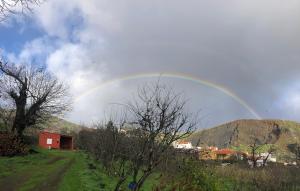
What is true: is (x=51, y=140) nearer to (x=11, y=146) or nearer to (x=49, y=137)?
(x=49, y=137)

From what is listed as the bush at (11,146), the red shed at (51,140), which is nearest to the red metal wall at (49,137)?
the red shed at (51,140)

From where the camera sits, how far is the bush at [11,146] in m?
45.4

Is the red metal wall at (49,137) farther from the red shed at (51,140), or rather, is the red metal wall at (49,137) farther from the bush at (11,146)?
the bush at (11,146)

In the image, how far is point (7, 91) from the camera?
59.0 m

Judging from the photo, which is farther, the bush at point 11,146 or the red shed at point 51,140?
the red shed at point 51,140

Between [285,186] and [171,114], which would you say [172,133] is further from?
[285,186]

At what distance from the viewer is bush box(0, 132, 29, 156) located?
4545 centimetres

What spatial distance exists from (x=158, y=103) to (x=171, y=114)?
1208mm

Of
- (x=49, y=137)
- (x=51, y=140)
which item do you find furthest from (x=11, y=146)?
(x=51, y=140)

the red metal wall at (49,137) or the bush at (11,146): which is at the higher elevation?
the red metal wall at (49,137)

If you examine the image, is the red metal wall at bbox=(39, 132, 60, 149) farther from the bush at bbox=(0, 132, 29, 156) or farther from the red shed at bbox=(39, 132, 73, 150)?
the bush at bbox=(0, 132, 29, 156)

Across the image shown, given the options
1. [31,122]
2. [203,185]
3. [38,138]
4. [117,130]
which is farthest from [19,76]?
[203,185]

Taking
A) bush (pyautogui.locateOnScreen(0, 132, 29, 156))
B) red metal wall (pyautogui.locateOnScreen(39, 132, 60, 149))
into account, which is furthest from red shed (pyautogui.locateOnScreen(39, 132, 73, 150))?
bush (pyautogui.locateOnScreen(0, 132, 29, 156))

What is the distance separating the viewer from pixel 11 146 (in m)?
46.3
